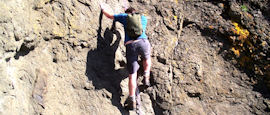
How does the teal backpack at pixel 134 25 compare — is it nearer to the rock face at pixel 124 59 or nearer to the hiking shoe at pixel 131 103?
the rock face at pixel 124 59

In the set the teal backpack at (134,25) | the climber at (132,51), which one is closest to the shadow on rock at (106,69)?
the climber at (132,51)

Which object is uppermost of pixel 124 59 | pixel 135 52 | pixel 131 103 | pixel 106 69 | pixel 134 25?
pixel 134 25

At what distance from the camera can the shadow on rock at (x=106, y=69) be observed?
5.86 metres

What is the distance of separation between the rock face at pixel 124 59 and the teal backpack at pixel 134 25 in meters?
0.83

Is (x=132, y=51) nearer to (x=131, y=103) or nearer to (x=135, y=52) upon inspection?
(x=135, y=52)

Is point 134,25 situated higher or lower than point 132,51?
higher

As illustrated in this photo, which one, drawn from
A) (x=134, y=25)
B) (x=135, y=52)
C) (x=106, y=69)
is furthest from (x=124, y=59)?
(x=134, y=25)

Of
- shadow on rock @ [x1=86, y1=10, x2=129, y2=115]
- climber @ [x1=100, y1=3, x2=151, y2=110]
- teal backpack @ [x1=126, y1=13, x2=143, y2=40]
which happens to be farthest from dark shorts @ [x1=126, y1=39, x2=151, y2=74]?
shadow on rock @ [x1=86, y1=10, x2=129, y2=115]

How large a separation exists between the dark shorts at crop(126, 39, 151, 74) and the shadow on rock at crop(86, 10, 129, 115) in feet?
1.55

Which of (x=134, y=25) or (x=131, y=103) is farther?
(x=131, y=103)

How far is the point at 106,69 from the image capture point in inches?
238

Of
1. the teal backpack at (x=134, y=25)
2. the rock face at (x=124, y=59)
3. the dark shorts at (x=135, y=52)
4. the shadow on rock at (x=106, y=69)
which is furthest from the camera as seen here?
the shadow on rock at (x=106, y=69)

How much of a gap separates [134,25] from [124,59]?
1138mm

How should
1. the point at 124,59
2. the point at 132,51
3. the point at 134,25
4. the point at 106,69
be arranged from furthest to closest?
1. the point at 124,59
2. the point at 106,69
3. the point at 132,51
4. the point at 134,25
